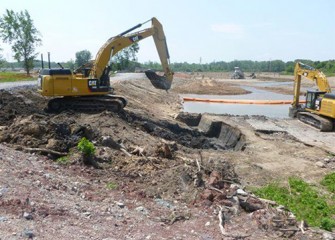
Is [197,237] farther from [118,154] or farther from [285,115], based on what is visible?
[285,115]

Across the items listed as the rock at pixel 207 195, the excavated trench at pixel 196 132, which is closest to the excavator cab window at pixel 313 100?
the excavated trench at pixel 196 132

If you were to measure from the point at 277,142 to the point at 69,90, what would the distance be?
8.55m

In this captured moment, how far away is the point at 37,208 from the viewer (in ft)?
20.1

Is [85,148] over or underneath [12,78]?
over

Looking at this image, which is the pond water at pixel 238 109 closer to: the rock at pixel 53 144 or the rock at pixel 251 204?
the rock at pixel 53 144

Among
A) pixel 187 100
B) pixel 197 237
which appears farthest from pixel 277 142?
pixel 187 100

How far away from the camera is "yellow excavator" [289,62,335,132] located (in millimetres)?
18969

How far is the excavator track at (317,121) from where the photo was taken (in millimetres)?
18844

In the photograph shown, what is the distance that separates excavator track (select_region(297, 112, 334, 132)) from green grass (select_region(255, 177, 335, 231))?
8490 mm

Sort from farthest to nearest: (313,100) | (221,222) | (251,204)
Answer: (313,100), (251,204), (221,222)

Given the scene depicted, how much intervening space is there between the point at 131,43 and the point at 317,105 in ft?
33.1

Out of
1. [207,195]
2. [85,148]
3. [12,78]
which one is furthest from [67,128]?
[12,78]

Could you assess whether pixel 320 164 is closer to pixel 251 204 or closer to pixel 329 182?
pixel 329 182

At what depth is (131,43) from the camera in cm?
1703
